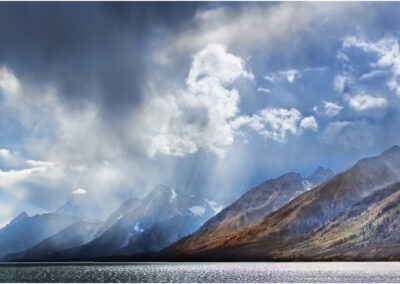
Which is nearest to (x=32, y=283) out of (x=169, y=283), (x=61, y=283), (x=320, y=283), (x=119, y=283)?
(x=61, y=283)

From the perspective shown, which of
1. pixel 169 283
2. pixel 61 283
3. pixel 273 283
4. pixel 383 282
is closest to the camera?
pixel 383 282

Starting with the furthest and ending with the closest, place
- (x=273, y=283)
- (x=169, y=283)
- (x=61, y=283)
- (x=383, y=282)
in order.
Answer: (x=61, y=283) < (x=169, y=283) < (x=273, y=283) < (x=383, y=282)

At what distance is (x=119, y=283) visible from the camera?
430ft

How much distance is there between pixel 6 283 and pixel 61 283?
2408 centimetres

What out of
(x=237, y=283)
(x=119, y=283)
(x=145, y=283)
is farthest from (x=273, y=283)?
(x=119, y=283)

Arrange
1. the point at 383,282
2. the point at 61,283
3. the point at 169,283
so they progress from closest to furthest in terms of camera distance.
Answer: the point at 383,282
the point at 169,283
the point at 61,283

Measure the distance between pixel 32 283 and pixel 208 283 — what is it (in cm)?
6683

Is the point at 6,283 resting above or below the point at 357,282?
above

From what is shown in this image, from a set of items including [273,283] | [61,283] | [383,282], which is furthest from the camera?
[61,283]

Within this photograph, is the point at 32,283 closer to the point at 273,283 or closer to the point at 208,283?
the point at 208,283

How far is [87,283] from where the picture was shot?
133m

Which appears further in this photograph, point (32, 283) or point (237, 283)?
point (32, 283)

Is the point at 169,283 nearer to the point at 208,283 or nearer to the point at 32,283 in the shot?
the point at 208,283

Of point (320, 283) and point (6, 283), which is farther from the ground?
point (6, 283)
